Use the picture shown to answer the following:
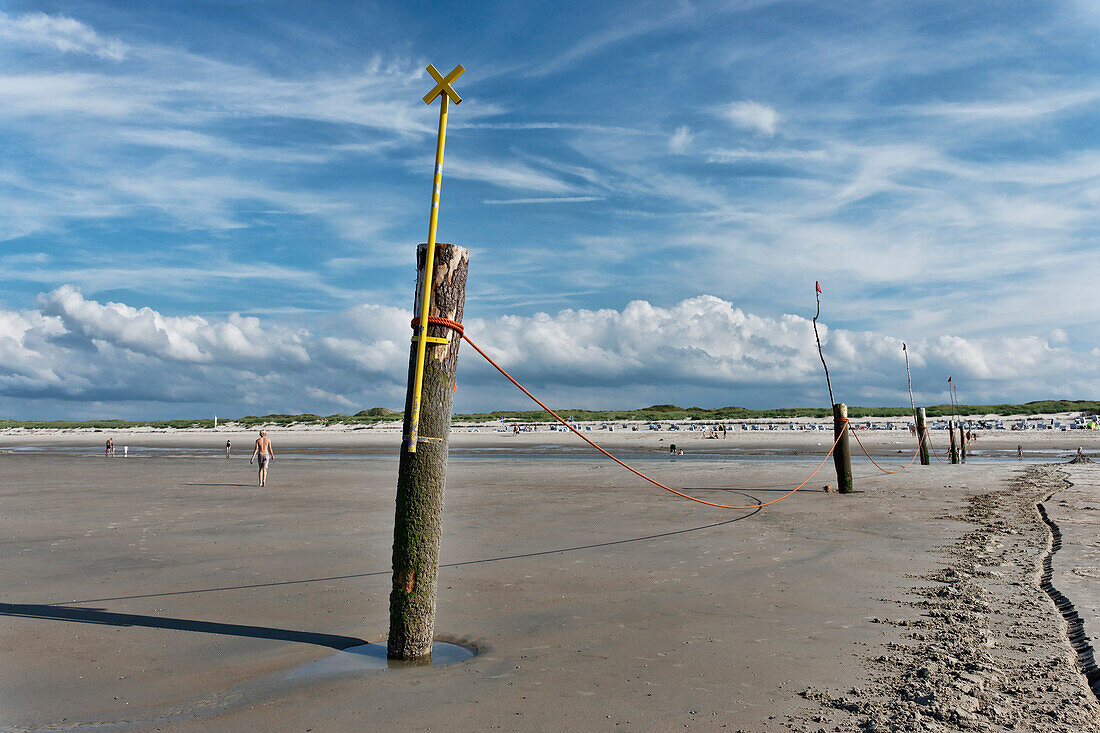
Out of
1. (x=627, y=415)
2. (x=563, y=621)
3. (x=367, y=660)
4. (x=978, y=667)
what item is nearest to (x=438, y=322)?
(x=367, y=660)

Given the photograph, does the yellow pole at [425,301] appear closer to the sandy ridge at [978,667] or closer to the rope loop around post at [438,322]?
the rope loop around post at [438,322]

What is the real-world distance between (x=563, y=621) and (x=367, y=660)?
5.87 ft

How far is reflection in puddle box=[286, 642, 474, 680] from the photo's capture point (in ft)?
17.1

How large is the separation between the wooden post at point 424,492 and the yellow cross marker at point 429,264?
0.05m

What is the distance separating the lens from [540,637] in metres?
5.89

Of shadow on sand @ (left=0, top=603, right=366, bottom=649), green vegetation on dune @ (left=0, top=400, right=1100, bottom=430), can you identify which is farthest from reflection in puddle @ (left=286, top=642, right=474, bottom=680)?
green vegetation on dune @ (left=0, top=400, right=1100, bottom=430)

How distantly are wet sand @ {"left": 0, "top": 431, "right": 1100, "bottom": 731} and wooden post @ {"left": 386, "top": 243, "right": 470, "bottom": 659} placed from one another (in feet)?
1.17

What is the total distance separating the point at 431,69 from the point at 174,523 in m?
10.6

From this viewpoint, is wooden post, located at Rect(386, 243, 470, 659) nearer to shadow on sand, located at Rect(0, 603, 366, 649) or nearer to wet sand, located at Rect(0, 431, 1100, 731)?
wet sand, located at Rect(0, 431, 1100, 731)

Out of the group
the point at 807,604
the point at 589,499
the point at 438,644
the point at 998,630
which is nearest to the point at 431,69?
the point at 438,644

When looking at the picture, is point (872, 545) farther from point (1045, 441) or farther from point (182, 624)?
point (1045, 441)

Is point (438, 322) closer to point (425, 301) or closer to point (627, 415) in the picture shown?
point (425, 301)

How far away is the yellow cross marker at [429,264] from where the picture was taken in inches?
212

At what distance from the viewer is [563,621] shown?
6.33m
